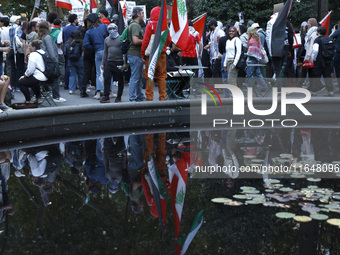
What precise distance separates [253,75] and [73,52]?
14.4 ft

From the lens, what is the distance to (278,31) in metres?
15.9

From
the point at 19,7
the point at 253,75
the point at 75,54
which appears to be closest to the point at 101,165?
the point at 75,54

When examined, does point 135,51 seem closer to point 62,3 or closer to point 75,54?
point 75,54

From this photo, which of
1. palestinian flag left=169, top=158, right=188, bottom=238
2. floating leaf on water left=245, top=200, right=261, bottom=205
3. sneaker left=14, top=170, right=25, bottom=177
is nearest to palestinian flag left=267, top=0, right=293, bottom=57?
palestinian flag left=169, top=158, right=188, bottom=238

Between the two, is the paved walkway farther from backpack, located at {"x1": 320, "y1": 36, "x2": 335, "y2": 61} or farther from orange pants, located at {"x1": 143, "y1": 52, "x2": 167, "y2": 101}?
backpack, located at {"x1": 320, "y1": 36, "x2": 335, "y2": 61}

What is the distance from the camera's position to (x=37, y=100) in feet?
46.2

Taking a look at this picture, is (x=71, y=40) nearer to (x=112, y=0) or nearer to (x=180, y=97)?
(x=180, y=97)

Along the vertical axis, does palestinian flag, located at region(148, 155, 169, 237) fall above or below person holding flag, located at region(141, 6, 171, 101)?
below

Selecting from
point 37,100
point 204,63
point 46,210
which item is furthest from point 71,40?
point 46,210

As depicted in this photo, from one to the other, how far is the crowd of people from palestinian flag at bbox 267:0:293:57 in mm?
53

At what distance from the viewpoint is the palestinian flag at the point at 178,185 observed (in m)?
6.69

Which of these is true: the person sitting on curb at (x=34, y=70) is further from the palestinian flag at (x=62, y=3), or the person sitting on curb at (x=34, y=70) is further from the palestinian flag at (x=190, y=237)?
the palestinian flag at (x=190, y=237)

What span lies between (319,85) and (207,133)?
5832mm

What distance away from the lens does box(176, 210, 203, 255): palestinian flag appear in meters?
5.54
